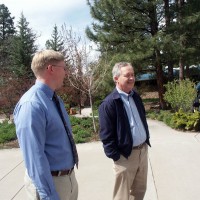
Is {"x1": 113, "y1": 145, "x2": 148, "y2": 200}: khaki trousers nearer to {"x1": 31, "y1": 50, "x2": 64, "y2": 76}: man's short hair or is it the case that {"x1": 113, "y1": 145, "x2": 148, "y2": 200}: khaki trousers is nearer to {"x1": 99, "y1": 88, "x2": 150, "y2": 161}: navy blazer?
{"x1": 99, "y1": 88, "x2": 150, "y2": 161}: navy blazer

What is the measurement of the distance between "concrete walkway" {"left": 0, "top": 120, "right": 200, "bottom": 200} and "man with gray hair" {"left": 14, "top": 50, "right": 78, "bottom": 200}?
2.41 meters

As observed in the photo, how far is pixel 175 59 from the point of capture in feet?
51.0

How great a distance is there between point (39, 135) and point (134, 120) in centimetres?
158

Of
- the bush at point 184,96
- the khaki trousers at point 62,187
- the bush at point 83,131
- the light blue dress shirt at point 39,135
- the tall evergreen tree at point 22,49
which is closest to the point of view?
the light blue dress shirt at point 39,135

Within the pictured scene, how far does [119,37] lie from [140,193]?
12.7 meters

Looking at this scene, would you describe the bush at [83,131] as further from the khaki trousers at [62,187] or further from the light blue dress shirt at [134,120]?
the khaki trousers at [62,187]

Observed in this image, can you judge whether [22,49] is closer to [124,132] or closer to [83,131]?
[83,131]

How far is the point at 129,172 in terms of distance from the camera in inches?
142

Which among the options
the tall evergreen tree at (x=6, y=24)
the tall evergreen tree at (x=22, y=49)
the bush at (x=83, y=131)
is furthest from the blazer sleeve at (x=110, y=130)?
the tall evergreen tree at (x=6, y=24)

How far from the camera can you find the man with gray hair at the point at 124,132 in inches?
139

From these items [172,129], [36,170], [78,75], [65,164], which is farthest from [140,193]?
[78,75]

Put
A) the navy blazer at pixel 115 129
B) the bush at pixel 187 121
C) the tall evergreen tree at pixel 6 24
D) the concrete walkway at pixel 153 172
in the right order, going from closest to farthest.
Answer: the navy blazer at pixel 115 129, the concrete walkway at pixel 153 172, the bush at pixel 187 121, the tall evergreen tree at pixel 6 24

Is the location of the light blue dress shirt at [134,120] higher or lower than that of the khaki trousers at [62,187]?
higher

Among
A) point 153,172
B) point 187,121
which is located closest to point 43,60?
point 153,172
